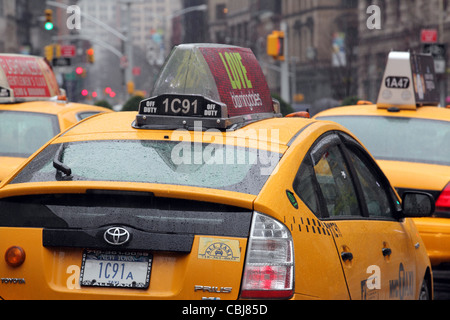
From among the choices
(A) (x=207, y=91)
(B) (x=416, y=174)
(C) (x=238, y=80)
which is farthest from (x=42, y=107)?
(A) (x=207, y=91)

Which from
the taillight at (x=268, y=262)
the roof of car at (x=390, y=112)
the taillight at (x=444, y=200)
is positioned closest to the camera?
the taillight at (x=268, y=262)

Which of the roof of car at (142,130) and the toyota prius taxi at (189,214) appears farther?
the roof of car at (142,130)

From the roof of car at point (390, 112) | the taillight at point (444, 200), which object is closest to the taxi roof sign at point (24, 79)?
the roof of car at point (390, 112)

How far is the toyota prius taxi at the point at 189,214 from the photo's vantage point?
386cm

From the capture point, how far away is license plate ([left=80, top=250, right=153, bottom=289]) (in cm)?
393

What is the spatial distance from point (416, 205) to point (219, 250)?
205 cm

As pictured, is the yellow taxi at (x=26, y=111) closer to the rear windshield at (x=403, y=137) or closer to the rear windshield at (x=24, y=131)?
the rear windshield at (x=24, y=131)

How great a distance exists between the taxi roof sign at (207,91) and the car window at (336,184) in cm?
52

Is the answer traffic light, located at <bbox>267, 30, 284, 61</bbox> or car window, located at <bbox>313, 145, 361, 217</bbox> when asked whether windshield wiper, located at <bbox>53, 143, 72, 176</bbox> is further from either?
traffic light, located at <bbox>267, 30, 284, 61</bbox>

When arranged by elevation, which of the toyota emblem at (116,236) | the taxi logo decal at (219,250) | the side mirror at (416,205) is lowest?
the side mirror at (416,205)

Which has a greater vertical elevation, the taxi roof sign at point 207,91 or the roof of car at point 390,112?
the taxi roof sign at point 207,91

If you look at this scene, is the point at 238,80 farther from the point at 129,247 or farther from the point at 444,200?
the point at 444,200

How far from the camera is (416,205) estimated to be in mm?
5477
